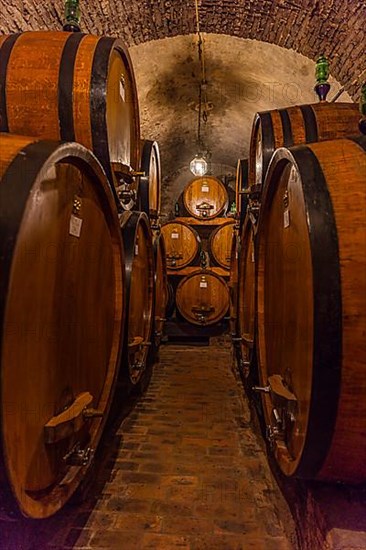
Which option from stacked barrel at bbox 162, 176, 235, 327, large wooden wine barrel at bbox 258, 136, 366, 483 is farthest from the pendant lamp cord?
large wooden wine barrel at bbox 258, 136, 366, 483

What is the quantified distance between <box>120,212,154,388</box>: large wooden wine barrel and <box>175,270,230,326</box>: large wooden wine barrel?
2.40m

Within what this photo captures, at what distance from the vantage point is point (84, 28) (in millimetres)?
Answer: 3459

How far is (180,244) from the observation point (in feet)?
20.8

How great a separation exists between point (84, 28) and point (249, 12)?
5.26 feet

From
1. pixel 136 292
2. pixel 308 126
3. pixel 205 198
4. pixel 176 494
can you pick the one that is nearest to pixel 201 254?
pixel 205 198

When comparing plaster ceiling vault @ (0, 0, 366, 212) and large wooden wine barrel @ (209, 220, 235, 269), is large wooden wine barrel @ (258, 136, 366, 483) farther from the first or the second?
large wooden wine barrel @ (209, 220, 235, 269)

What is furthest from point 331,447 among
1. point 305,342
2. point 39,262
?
point 39,262

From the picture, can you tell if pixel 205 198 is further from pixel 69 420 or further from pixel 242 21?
pixel 69 420

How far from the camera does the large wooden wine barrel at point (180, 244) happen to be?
633cm

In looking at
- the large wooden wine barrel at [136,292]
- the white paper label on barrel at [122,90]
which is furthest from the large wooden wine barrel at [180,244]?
the white paper label on barrel at [122,90]

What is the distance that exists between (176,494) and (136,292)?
1305 mm

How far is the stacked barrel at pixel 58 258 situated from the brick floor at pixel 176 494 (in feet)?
1.28

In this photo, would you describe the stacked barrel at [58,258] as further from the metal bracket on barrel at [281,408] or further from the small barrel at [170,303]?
the small barrel at [170,303]

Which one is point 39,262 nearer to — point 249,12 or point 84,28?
point 84,28
